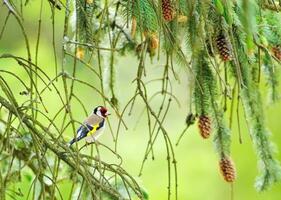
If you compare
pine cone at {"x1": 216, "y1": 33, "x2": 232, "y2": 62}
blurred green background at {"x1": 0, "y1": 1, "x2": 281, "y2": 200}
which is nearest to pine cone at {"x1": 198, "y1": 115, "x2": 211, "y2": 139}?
pine cone at {"x1": 216, "y1": 33, "x2": 232, "y2": 62}

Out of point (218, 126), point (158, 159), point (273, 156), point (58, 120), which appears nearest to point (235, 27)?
point (218, 126)

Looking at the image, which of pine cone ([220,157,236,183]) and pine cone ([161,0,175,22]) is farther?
pine cone ([220,157,236,183])

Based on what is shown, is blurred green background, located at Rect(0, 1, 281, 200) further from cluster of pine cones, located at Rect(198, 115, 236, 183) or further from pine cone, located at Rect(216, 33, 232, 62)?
pine cone, located at Rect(216, 33, 232, 62)

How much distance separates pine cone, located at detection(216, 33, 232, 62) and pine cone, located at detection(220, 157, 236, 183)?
0.24 metres

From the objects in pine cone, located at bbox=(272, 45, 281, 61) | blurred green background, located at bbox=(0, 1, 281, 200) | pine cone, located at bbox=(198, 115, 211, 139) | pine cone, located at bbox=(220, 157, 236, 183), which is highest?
blurred green background, located at bbox=(0, 1, 281, 200)

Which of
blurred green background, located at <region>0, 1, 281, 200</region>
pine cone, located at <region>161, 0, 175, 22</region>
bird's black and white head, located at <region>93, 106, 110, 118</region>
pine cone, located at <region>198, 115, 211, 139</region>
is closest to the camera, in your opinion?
pine cone, located at <region>161, 0, 175, 22</region>

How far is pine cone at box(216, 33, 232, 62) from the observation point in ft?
3.88

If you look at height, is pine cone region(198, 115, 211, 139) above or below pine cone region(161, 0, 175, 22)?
below

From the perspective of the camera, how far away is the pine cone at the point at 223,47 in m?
1.18

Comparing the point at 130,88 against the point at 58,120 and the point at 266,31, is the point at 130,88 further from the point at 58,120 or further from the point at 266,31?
the point at 266,31

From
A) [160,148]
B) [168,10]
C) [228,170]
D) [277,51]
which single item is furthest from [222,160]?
[160,148]

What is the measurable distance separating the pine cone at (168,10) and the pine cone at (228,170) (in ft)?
1.23

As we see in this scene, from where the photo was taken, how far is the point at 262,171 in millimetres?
1574

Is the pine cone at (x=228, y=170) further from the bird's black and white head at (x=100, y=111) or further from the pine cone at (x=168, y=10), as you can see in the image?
the pine cone at (x=168, y=10)
